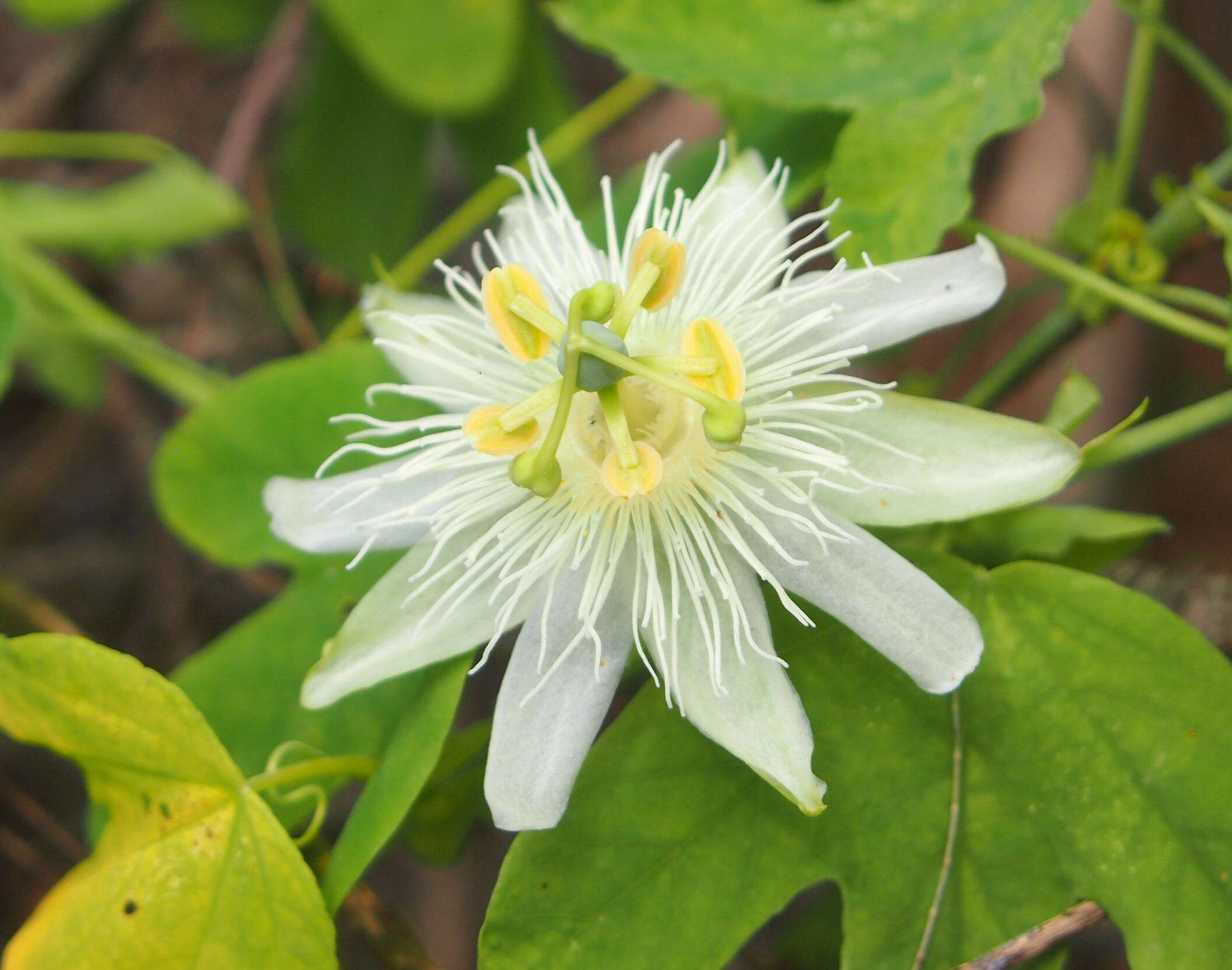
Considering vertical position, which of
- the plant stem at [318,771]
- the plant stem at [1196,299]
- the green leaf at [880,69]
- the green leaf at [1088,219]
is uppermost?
the green leaf at [880,69]

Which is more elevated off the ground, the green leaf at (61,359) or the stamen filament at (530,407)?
the stamen filament at (530,407)

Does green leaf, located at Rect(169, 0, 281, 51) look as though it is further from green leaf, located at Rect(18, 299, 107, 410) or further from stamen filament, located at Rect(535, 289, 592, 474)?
stamen filament, located at Rect(535, 289, 592, 474)

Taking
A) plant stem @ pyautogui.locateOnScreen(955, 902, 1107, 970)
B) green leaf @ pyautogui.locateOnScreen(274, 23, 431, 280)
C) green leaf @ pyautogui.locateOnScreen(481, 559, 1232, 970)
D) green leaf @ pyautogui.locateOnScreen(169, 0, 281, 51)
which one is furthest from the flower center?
green leaf @ pyautogui.locateOnScreen(169, 0, 281, 51)

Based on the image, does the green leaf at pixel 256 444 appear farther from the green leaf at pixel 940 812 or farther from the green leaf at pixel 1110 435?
the green leaf at pixel 1110 435

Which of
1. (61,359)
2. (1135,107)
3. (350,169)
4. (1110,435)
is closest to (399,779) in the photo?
(1110,435)

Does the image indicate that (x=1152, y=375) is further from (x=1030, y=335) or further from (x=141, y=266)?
(x=141, y=266)

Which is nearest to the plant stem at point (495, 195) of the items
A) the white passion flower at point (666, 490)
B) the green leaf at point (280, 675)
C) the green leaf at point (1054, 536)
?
the green leaf at point (280, 675)

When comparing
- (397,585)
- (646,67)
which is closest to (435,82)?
(646,67)
